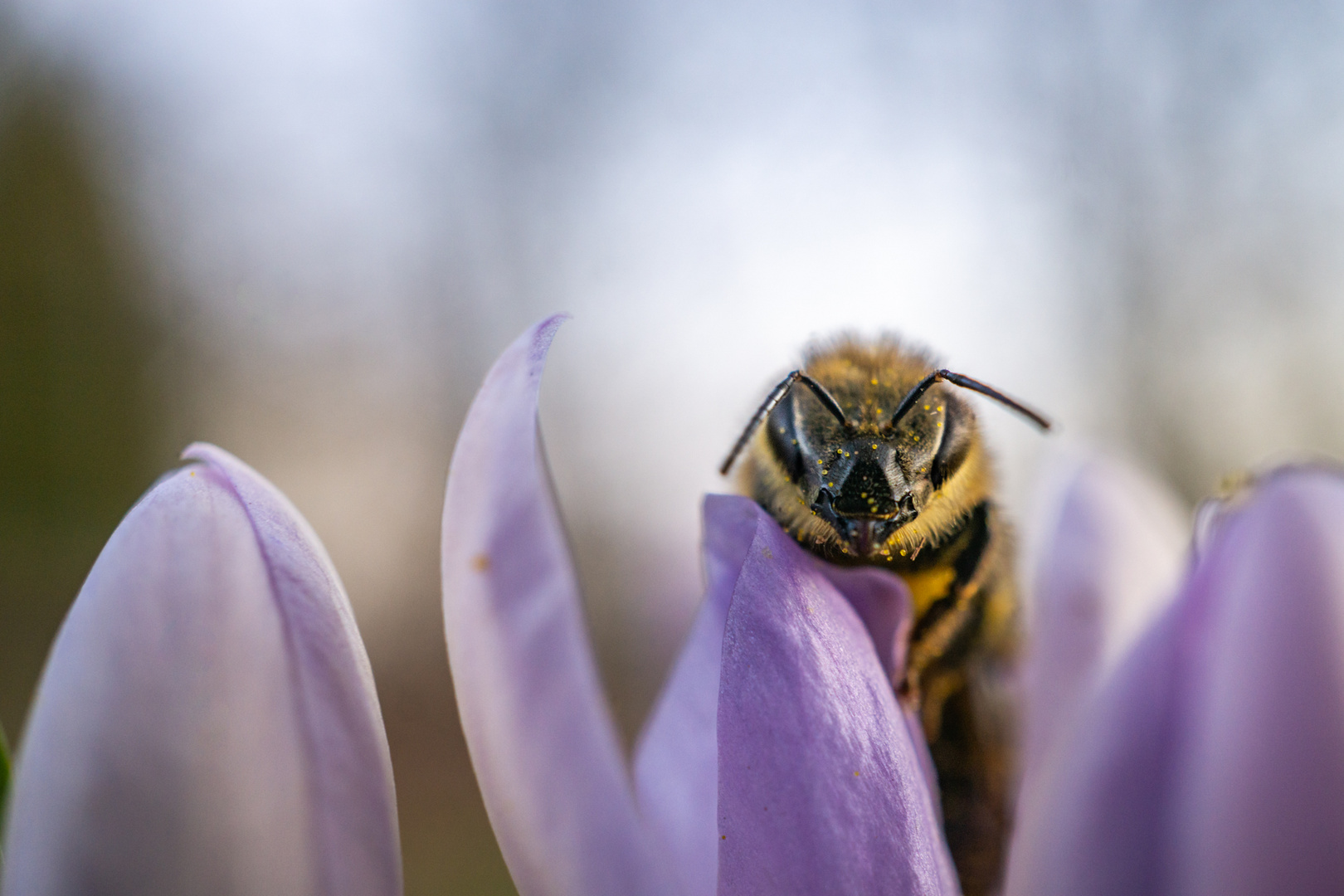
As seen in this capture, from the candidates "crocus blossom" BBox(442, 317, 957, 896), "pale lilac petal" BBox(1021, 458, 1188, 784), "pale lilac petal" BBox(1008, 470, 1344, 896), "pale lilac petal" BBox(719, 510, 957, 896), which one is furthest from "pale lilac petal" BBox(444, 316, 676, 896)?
"pale lilac petal" BBox(1021, 458, 1188, 784)

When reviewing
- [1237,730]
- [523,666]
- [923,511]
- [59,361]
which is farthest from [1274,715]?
[59,361]

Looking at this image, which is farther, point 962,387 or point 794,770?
point 962,387

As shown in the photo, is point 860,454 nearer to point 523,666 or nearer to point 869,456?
point 869,456

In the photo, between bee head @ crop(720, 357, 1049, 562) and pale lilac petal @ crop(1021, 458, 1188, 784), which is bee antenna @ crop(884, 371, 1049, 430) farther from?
pale lilac petal @ crop(1021, 458, 1188, 784)

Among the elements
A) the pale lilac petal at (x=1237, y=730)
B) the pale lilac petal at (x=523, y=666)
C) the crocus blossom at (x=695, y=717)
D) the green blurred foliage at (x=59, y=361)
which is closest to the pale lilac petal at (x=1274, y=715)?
the pale lilac petal at (x=1237, y=730)

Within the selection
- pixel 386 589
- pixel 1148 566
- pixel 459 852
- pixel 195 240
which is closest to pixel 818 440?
pixel 1148 566
